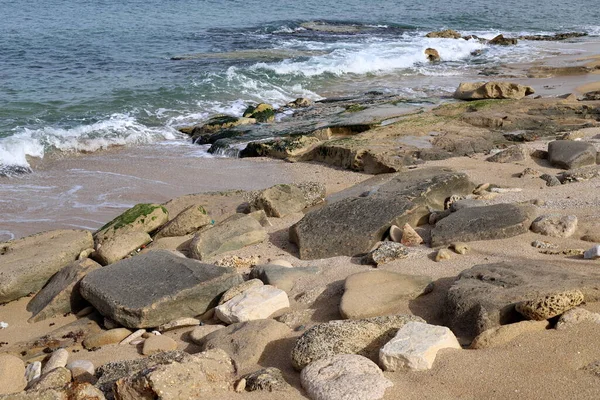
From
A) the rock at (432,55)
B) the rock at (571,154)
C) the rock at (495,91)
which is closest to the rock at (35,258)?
the rock at (571,154)

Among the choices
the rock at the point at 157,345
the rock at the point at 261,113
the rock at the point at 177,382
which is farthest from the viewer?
the rock at the point at 261,113

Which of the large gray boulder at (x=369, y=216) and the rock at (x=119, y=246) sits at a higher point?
the large gray boulder at (x=369, y=216)

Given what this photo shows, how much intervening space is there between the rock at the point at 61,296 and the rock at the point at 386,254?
8.95ft

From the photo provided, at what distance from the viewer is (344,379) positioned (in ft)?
12.6

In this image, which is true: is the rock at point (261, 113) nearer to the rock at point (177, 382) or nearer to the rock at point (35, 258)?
the rock at point (35, 258)

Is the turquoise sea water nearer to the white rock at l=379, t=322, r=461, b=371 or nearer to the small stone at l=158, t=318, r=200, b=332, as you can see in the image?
the small stone at l=158, t=318, r=200, b=332

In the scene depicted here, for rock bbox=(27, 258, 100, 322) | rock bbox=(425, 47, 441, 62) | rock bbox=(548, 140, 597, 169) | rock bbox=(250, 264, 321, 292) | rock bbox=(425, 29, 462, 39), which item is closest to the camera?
rock bbox=(250, 264, 321, 292)

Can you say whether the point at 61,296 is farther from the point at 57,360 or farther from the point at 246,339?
the point at 246,339

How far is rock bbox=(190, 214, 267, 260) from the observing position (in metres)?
6.96

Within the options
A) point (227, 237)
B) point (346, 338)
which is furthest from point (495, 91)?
point (346, 338)

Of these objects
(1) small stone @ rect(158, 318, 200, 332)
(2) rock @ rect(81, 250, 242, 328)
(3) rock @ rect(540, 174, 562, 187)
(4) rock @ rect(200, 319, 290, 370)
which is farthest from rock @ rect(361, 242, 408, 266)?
(3) rock @ rect(540, 174, 562, 187)

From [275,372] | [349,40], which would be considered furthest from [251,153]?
[349,40]

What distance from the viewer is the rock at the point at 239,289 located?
5738 millimetres

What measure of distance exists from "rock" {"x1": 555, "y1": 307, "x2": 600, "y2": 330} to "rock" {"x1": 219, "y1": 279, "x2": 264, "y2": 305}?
8.42 ft
